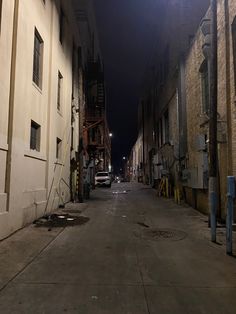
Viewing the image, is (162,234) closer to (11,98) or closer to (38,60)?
(11,98)

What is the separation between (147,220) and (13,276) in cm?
710

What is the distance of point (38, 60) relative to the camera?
1280 cm

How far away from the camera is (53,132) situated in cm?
1477

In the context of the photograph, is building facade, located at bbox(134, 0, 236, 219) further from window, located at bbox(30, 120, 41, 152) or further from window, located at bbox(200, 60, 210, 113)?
window, located at bbox(30, 120, 41, 152)

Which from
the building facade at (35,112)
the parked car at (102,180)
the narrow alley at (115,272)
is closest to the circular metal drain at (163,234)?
the narrow alley at (115,272)

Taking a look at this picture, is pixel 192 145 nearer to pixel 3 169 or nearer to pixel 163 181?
pixel 163 181

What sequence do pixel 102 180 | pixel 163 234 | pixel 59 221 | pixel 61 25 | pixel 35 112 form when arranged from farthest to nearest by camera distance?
pixel 102 180 → pixel 61 25 → pixel 35 112 → pixel 59 221 → pixel 163 234

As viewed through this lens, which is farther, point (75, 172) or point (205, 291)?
point (75, 172)

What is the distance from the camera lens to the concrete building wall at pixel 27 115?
8789 mm

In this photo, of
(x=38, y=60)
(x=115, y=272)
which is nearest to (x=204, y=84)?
(x=38, y=60)

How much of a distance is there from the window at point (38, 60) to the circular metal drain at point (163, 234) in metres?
7.16

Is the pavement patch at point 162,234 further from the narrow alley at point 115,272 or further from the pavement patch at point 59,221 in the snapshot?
the pavement patch at point 59,221

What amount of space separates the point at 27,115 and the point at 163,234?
5.96 metres

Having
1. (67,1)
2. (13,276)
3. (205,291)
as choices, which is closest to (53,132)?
(67,1)
